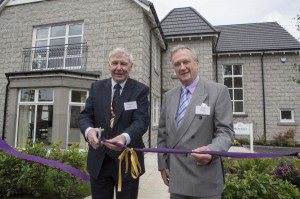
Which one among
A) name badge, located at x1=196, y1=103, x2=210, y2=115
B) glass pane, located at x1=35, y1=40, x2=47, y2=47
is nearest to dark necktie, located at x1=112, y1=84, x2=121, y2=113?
name badge, located at x1=196, y1=103, x2=210, y2=115

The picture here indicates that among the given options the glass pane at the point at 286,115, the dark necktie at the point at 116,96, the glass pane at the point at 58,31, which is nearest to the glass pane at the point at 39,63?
the glass pane at the point at 58,31

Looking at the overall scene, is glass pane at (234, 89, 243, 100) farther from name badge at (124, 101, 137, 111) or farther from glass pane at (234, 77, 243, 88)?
name badge at (124, 101, 137, 111)

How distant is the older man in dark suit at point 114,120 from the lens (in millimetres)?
2332

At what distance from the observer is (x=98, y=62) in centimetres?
1041

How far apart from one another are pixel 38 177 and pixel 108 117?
2.78 meters

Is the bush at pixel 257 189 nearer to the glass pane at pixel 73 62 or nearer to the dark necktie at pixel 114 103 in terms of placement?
the dark necktie at pixel 114 103

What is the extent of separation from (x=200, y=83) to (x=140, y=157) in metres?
0.95

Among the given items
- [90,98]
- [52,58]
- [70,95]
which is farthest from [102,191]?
[52,58]

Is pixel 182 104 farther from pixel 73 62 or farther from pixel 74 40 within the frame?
pixel 74 40

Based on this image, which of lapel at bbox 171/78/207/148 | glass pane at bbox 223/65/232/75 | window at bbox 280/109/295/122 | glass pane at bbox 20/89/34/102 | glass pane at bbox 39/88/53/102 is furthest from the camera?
glass pane at bbox 223/65/232/75

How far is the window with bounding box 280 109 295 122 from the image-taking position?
1498 cm

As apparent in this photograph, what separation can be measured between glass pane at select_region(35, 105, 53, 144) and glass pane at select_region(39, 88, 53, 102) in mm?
287

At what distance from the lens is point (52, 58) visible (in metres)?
11.2

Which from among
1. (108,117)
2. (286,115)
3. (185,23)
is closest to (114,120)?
(108,117)
